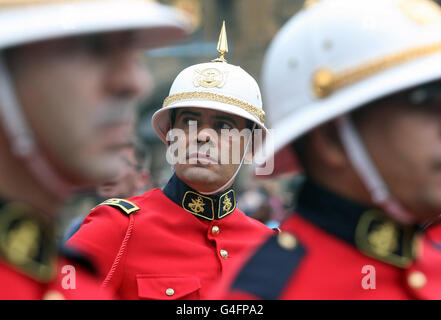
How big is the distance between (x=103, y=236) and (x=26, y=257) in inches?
60.8

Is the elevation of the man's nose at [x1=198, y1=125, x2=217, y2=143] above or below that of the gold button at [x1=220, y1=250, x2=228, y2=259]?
above

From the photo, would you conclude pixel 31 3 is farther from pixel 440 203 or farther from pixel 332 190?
pixel 440 203

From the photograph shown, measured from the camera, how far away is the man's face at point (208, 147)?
3.56m

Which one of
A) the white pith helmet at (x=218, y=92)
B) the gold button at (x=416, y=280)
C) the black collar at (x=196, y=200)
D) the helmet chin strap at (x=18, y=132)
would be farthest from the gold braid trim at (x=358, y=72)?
the black collar at (x=196, y=200)

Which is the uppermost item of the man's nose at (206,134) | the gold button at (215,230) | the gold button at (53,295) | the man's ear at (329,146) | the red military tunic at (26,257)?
the man's nose at (206,134)

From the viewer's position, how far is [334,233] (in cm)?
209

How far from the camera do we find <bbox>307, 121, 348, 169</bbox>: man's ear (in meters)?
2.12

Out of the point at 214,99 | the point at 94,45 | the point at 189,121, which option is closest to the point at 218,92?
the point at 214,99

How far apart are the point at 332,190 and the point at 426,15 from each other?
0.70 metres

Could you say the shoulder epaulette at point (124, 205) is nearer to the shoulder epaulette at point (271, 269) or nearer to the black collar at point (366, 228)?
the shoulder epaulette at point (271, 269)

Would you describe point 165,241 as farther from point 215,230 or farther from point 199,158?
point 199,158

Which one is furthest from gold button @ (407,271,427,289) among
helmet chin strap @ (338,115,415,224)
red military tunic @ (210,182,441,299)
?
helmet chin strap @ (338,115,415,224)

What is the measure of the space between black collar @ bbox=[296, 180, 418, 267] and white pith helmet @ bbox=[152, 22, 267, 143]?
65.8 inches

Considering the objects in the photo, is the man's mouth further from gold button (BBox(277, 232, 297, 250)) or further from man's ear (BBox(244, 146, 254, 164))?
gold button (BBox(277, 232, 297, 250))
